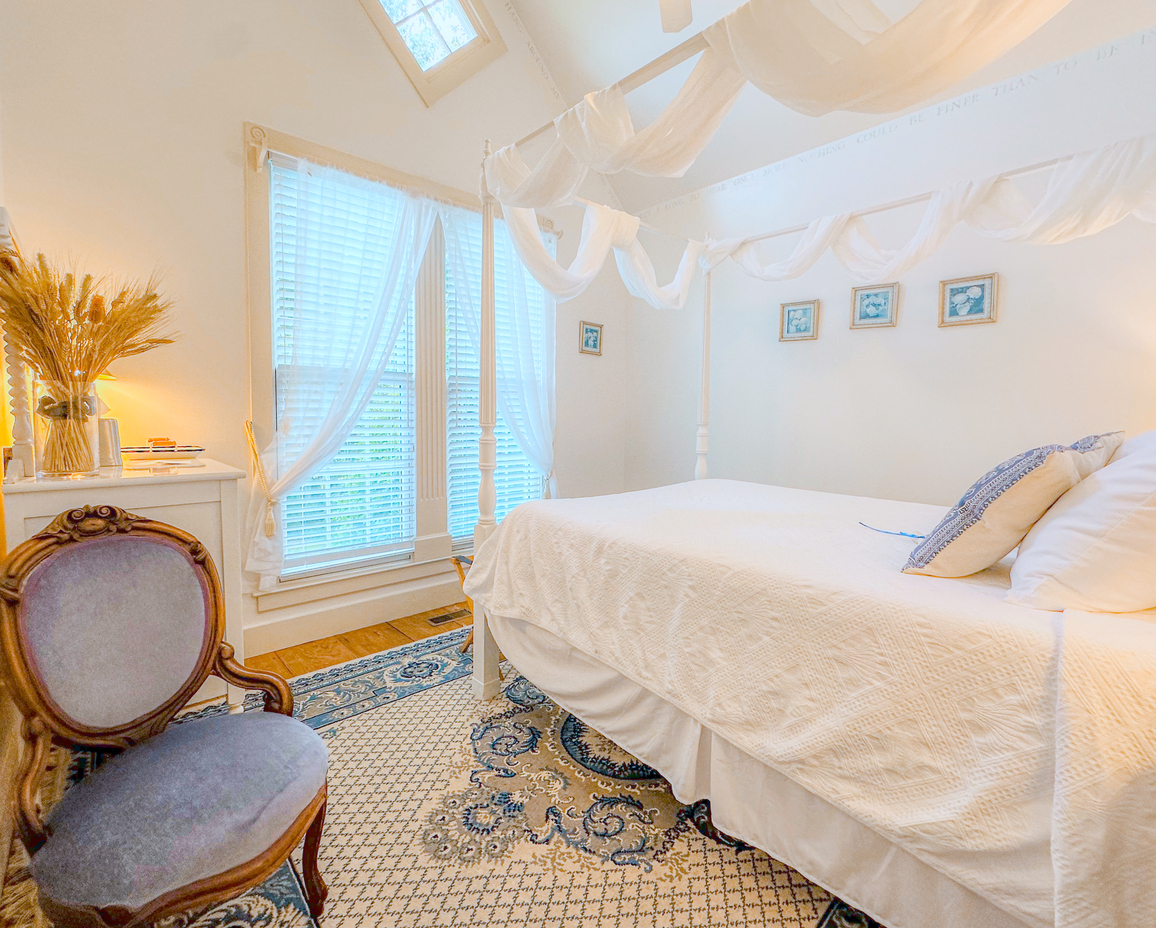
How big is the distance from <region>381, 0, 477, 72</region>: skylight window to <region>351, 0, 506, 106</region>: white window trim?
38 mm

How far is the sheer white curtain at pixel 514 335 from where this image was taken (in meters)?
3.40

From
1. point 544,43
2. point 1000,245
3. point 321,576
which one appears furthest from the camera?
point 544,43

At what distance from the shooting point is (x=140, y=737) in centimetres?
128

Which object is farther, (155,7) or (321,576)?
(321,576)

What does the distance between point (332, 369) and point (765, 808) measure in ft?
9.04

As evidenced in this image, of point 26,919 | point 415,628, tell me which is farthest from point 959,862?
point 415,628

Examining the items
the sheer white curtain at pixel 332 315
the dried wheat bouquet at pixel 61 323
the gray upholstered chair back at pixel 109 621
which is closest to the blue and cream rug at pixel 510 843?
the gray upholstered chair back at pixel 109 621

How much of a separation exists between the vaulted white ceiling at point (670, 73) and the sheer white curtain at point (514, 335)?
2.59 ft

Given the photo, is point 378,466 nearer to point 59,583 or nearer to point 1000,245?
point 59,583

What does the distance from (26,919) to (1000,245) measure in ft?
14.3

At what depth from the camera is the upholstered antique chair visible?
37.9 inches


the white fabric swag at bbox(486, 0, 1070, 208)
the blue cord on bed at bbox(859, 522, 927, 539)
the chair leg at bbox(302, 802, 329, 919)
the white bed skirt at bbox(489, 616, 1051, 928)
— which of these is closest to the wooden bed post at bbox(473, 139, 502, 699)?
the white bed skirt at bbox(489, 616, 1051, 928)

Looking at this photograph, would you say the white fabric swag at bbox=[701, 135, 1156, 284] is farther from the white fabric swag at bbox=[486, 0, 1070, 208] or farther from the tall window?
the tall window

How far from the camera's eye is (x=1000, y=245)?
111 inches
